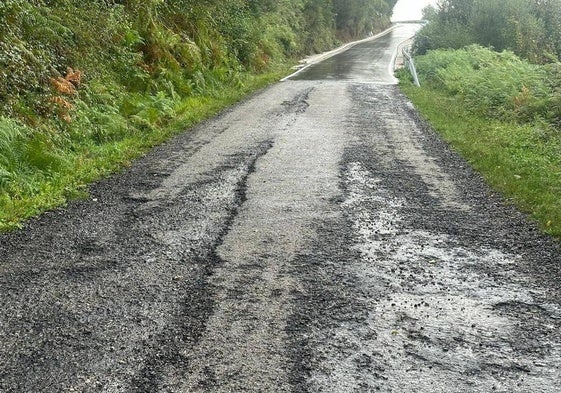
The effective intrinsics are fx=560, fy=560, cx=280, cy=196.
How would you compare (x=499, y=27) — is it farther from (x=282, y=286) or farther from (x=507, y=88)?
(x=282, y=286)

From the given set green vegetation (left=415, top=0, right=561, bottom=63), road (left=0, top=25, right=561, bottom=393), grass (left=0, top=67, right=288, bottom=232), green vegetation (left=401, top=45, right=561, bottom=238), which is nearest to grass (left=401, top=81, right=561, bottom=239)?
green vegetation (left=401, top=45, right=561, bottom=238)

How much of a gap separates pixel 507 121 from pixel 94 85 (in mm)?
8736

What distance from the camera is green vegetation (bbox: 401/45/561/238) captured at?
711 centimetres

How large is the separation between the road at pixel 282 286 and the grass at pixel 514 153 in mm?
290

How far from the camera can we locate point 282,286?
14.5ft

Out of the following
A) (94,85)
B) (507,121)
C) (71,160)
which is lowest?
(507,121)

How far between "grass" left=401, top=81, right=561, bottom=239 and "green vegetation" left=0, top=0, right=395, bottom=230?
518 centimetres

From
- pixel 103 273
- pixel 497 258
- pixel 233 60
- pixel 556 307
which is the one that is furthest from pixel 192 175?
pixel 233 60

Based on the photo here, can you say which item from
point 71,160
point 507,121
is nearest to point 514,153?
point 507,121

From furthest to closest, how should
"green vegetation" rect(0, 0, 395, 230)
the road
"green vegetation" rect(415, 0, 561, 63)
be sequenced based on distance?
"green vegetation" rect(415, 0, 561, 63) < "green vegetation" rect(0, 0, 395, 230) < the road

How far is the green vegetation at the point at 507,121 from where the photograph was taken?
7.11 m

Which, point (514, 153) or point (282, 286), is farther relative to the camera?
point (514, 153)

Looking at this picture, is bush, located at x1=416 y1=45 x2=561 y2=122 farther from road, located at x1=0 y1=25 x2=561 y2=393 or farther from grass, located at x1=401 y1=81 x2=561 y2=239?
road, located at x1=0 y1=25 x2=561 y2=393

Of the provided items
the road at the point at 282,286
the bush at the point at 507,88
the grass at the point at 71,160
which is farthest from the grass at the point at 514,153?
the grass at the point at 71,160
